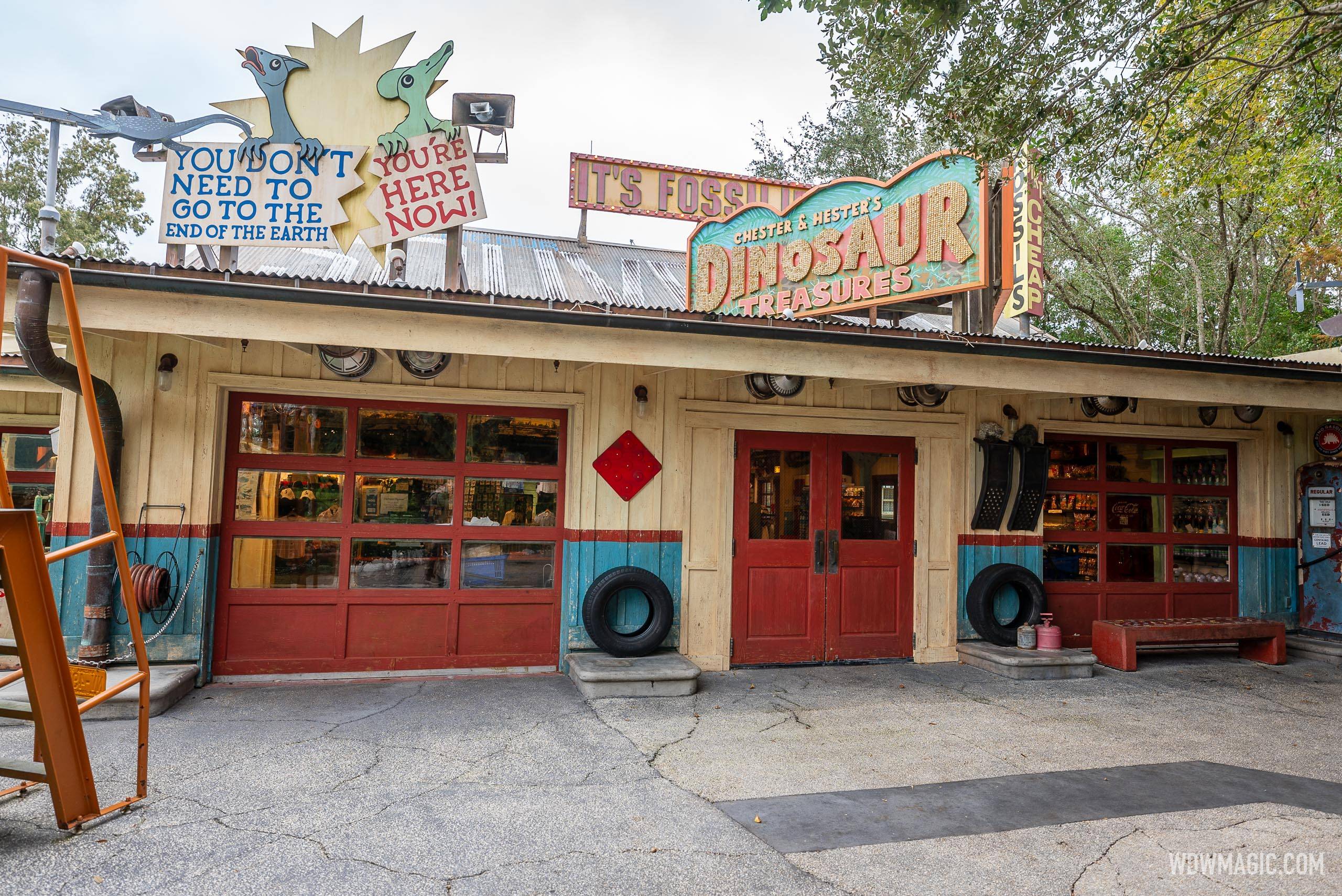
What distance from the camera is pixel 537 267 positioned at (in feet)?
37.0

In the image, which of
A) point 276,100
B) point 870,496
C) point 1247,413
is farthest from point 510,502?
point 1247,413

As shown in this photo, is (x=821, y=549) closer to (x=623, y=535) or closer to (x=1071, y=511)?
(x=623, y=535)

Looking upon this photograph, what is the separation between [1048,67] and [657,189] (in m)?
5.59

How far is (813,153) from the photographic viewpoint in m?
20.9

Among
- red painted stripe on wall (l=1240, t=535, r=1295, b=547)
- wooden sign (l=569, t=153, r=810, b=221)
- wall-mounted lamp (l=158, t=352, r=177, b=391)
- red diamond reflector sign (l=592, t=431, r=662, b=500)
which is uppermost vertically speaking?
wooden sign (l=569, t=153, r=810, b=221)

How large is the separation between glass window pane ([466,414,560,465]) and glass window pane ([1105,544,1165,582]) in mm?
5724

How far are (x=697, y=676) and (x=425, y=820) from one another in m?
2.67

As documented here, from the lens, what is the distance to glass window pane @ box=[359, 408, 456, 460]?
20.5 ft

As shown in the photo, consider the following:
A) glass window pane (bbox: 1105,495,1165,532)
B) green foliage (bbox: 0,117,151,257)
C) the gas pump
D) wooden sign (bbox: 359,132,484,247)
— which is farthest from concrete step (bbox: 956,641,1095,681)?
green foliage (bbox: 0,117,151,257)

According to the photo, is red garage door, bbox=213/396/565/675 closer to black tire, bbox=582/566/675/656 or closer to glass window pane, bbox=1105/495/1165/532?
black tire, bbox=582/566/675/656

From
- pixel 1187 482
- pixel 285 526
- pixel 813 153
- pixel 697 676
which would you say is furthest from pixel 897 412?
pixel 813 153

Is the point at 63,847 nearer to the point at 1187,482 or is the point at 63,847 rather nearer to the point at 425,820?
the point at 425,820

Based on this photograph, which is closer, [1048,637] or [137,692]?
[137,692]

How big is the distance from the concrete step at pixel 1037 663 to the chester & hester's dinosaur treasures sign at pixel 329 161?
5830mm
